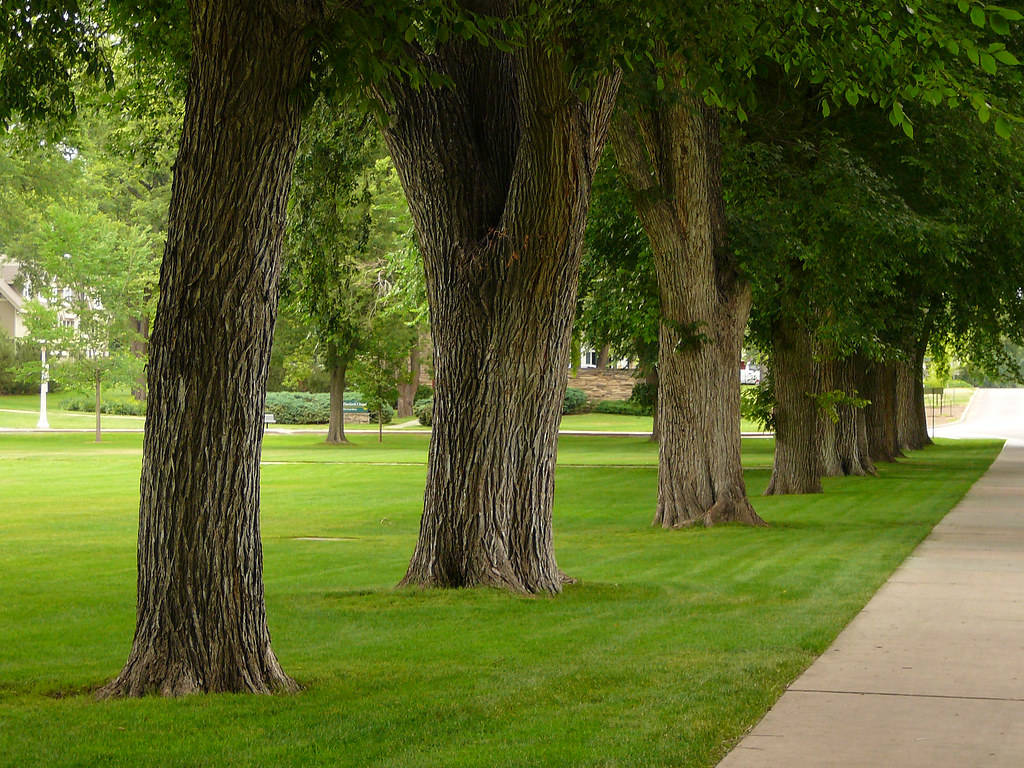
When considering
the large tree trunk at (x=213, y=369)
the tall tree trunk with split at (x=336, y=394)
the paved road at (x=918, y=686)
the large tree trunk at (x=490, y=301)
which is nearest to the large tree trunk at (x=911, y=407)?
the tall tree trunk with split at (x=336, y=394)

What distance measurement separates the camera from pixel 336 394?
50.6m

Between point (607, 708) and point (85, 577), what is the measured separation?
322 inches

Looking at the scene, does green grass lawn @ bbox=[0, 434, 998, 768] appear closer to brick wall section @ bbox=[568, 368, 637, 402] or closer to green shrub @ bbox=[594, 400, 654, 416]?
green shrub @ bbox=[594, 400, 654, 416]

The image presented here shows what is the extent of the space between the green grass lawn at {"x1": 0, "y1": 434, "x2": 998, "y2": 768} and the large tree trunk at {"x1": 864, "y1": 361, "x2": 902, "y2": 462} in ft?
56.0

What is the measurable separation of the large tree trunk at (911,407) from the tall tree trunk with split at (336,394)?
18.9 m

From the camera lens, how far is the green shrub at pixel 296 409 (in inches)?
2707

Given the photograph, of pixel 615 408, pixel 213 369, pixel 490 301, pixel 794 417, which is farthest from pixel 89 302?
pixel 213 369

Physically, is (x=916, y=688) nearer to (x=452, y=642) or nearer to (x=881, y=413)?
(x=452, y=642)

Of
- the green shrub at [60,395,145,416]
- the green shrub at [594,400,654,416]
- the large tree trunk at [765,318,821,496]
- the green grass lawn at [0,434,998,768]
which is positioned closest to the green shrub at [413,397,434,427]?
the green shrub at [594,400,654,416]

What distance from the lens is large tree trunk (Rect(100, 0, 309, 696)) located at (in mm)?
7664

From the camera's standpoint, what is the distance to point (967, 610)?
11.4 metres

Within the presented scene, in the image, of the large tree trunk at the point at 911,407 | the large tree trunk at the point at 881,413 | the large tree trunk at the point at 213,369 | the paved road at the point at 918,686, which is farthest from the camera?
A: the large tree trunk at the point at 911,407

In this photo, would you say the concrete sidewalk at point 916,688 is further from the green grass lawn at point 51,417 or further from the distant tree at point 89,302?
the green grass lawn at point 51,417

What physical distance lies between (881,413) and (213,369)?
118 feet
